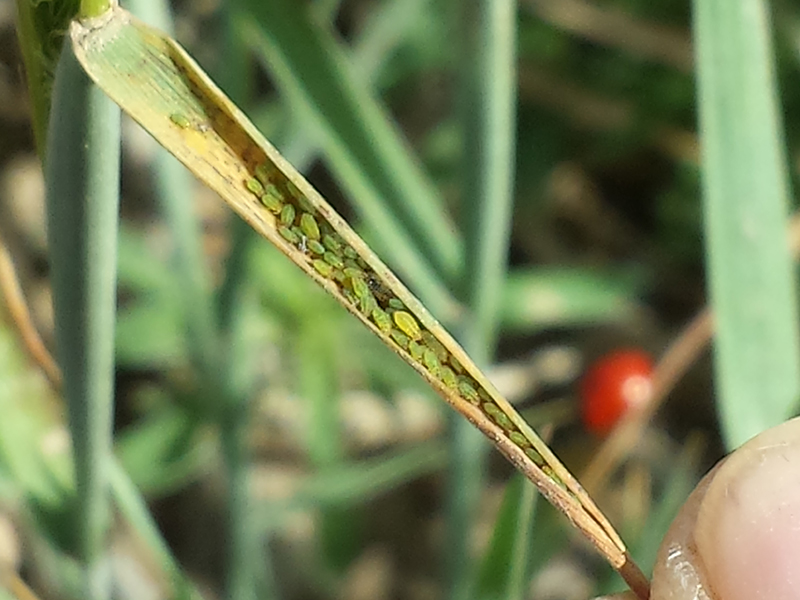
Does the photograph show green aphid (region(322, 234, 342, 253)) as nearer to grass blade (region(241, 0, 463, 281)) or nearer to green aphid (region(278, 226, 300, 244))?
green aphid (region(278, 226, 300, 244))

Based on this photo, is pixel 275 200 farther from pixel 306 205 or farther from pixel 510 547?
pixel 510 547

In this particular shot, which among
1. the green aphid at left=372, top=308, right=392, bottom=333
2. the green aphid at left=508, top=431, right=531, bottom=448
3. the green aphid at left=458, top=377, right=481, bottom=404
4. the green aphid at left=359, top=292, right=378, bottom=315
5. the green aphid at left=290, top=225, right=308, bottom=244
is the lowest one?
the green aphid at left=508, top=431, right=531, bottom=448

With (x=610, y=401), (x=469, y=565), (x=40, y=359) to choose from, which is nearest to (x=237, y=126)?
(x=40, y=359)

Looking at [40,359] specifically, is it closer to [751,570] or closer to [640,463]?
[751,570]

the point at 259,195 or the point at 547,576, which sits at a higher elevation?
the point at 259,195

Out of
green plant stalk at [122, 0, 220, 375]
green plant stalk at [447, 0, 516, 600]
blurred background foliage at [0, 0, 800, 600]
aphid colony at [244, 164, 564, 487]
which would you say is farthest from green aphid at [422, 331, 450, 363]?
blurred background foliage at [0, 0, 800, 600]

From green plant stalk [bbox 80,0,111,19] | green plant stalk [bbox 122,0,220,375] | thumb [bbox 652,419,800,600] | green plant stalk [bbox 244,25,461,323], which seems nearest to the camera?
green plant stalk [bbox 80,0,111,19]

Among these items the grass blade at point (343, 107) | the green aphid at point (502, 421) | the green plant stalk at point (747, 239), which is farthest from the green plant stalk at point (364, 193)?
the green aphid at point (502, 421)
